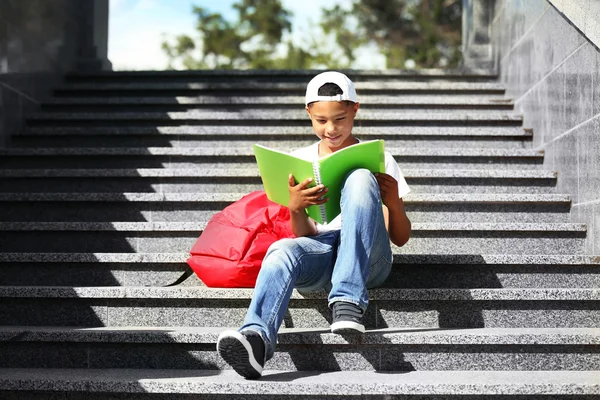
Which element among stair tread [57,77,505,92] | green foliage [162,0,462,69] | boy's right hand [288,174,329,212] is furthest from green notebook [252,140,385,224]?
green foliage [162,0,462,69]

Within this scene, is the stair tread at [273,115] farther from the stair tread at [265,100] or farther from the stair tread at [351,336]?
the stair tread at [351,336]

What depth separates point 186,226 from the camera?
14.4ft

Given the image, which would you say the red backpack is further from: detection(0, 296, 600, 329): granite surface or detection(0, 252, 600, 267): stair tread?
detection(0, 252, 600, 267): stair tread

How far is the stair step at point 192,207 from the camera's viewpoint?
4.65 meters

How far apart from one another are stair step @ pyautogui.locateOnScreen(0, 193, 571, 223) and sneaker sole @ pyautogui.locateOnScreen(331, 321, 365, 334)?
1703 mm

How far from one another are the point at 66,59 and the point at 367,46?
1831 cm

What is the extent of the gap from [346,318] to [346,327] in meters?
0.04

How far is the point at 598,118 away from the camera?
4.04m

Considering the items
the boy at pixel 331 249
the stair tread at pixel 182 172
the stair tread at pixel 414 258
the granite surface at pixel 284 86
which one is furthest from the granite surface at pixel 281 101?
the boy at pixel 331 249

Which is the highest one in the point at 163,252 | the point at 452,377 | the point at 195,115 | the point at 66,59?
the point at 66,59

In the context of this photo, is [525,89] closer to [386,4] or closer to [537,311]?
[537,311]

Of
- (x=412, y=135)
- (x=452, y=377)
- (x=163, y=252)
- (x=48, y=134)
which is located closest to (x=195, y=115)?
(x=48, y=134)

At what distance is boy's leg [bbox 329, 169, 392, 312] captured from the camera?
10.1 ft

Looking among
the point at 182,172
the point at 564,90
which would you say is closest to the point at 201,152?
the point at 182,172
